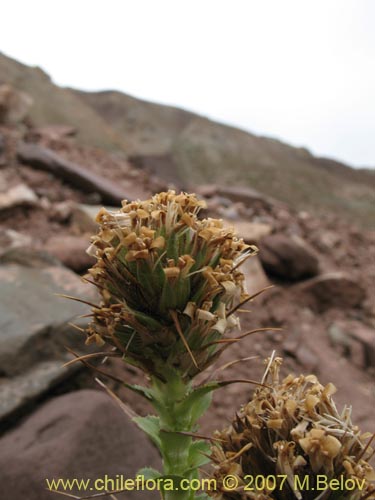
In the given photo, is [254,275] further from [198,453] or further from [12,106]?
[12,106]

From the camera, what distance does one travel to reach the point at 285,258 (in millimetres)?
6977

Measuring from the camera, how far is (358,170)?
1758cm

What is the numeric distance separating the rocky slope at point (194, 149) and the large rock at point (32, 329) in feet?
26.7

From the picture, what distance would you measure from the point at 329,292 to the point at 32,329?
4.51 metres

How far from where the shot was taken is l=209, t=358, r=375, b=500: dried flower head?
3.94 feet

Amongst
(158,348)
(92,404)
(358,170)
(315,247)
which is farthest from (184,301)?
(358,170)

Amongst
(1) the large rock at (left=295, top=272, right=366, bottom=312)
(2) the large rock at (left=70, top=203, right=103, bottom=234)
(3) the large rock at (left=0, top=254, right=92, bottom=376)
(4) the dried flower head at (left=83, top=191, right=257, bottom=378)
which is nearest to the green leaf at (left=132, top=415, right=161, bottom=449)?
(4) the dried flower head at (left=83, top=191, right=257, bottom=378)

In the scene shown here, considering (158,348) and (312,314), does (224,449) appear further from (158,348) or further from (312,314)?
(312,314)

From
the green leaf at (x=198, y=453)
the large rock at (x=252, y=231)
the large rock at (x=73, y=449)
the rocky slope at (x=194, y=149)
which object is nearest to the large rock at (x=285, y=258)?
the large rock at (x=252, y=231)

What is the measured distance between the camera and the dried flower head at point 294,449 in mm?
1201

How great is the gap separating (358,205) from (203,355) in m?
A: 13.9

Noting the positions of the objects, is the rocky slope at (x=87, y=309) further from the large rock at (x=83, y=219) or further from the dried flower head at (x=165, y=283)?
the dried flower head at (x=165, y=283)

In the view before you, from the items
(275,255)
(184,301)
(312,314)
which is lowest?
(312,314)

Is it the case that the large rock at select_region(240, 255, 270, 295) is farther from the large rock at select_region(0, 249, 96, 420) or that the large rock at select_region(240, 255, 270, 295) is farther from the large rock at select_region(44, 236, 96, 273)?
the large rock at select_region(0, 249, 96, 420)
